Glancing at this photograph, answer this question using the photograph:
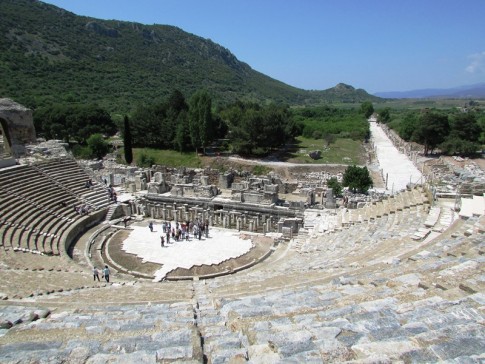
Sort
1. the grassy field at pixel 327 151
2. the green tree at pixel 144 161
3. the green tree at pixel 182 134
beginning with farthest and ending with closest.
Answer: the green tree at pixel 182 134 → the grassy field at pixel 327 151 → the green tree at pixel 144 161

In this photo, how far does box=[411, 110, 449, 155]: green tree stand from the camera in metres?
51.5

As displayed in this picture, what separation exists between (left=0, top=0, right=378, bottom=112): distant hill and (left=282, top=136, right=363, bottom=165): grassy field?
137 feet

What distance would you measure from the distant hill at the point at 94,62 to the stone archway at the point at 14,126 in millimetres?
34505

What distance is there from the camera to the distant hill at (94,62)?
252 feet

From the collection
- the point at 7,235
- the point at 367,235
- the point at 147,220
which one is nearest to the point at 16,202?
the point at 7,235

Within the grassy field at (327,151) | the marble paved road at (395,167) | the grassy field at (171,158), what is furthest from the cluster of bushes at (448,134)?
the grassy field at (171,158)

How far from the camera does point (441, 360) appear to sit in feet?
13.4

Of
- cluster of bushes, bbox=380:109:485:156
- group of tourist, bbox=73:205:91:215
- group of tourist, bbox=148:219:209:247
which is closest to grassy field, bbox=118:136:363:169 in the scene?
cluster of bushes, bbox=380:109:485:156

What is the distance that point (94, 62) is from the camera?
100750mm

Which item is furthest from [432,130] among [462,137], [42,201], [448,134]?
[42,201]

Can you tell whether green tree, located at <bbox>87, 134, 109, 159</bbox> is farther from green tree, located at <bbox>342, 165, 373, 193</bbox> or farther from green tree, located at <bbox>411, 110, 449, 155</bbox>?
green tree, located at <bbox>411, 110, 449, 155</bbox>

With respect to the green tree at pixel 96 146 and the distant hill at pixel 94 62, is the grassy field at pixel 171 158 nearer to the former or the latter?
the green tree at pixel 96 146

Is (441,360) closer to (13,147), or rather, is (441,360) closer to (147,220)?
(147,220)

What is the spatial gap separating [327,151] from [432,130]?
14892mm
